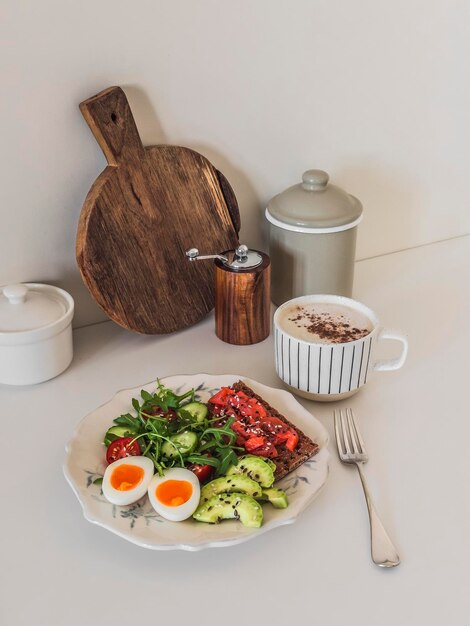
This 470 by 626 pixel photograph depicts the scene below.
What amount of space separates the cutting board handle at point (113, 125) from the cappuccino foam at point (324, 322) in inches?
12.3

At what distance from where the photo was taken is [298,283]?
45.6 inches

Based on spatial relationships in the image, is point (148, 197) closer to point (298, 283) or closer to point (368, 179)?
point (298, 283)

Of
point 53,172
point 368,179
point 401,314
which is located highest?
point 53,172

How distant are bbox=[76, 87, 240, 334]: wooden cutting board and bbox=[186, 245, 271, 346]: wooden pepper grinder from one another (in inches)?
1.7

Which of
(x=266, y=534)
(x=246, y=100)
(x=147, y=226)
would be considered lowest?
(x=266, y=534)

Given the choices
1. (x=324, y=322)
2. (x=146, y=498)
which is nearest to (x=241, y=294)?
(x=324, y=322)

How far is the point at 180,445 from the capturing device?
0.84m

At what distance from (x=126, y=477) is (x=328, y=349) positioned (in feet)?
0.97

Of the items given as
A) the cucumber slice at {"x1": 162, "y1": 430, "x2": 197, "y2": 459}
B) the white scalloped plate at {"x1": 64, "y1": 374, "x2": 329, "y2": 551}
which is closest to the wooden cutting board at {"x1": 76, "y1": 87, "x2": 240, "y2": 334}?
the white scalloped plate at {"x1": 64, "y1": 374, "x2": 329, "y2": 551}

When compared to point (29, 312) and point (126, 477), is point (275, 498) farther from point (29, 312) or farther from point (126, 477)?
point (29, 312)

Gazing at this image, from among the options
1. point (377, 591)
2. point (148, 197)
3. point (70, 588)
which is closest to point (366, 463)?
point (377, 591)

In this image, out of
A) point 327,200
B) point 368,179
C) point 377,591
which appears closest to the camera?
point 377,591

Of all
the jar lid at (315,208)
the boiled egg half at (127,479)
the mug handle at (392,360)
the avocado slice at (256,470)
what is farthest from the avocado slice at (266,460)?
the jar lid at (315,208)

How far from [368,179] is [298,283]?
28 cm
